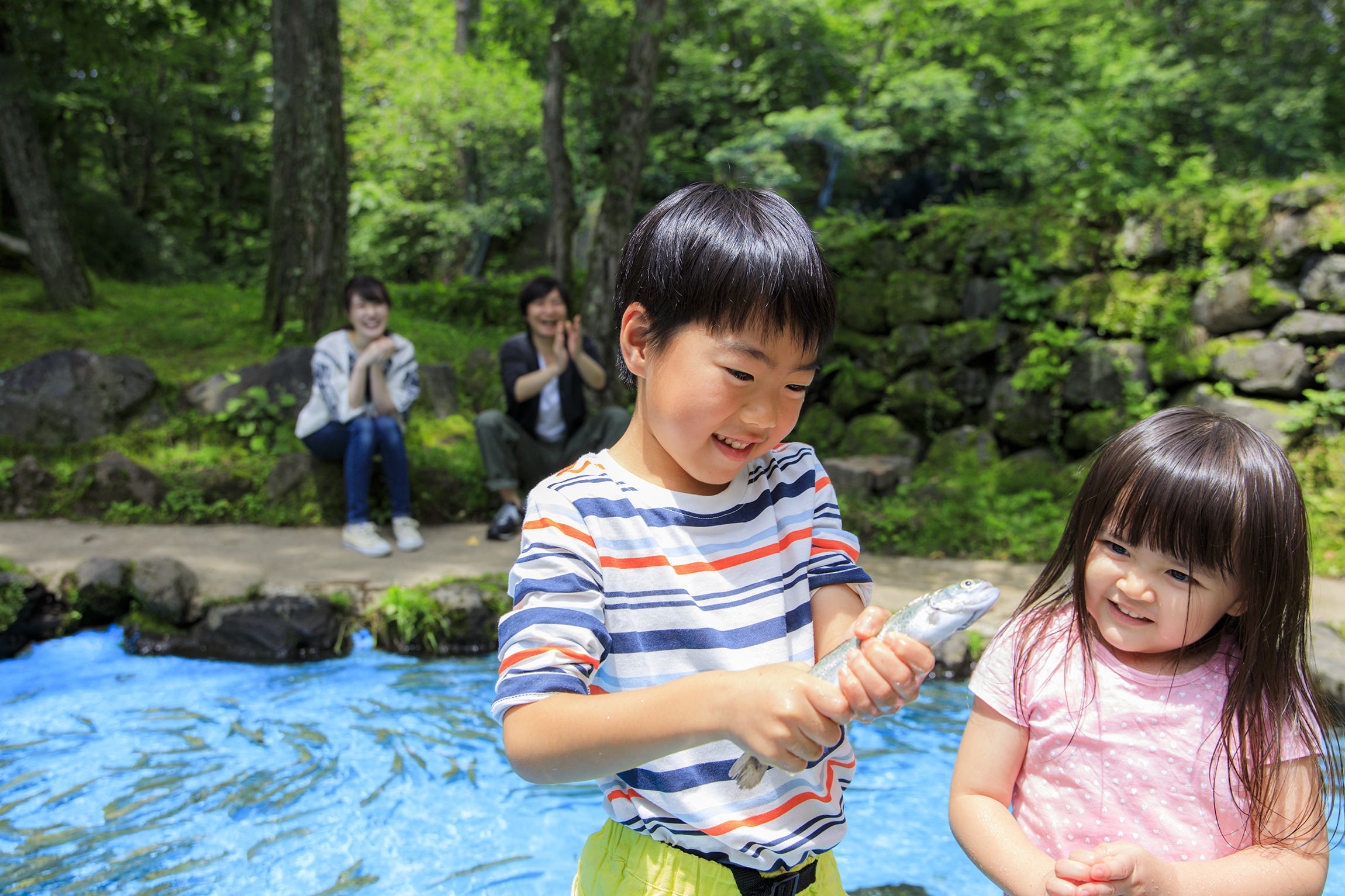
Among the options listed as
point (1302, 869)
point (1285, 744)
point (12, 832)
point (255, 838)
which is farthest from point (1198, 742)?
point (12, 832)

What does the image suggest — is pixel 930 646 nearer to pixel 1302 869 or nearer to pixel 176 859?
pixel 1302 869

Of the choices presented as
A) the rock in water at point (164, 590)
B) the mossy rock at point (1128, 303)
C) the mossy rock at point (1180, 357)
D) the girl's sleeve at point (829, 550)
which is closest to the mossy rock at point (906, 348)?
the mossy rock at point (1128, 303)

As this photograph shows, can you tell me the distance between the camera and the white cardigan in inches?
208

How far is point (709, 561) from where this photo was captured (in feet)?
3.96

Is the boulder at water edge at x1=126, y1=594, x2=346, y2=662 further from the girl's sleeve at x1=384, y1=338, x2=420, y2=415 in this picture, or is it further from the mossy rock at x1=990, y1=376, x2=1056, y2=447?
the mossy rock at x1=990, y1=376, x2=1056, y2=447

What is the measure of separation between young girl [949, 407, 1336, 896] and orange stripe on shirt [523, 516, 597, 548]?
814mm

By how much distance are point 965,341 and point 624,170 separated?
130 inches

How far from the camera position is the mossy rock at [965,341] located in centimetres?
709

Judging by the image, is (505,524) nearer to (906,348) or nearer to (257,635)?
(257,635)

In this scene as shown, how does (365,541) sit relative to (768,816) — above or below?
below

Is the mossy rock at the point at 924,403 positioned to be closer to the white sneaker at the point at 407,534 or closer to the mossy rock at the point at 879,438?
the mossy rock at the point at 879,438

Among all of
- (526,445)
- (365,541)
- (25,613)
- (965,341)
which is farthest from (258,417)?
(965,341)

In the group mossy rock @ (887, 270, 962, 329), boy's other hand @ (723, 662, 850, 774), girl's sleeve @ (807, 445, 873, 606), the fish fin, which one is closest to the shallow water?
girl's sleeve @ (807, 445, 873, 606)

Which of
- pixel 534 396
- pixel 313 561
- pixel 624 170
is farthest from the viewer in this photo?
pixel 624 170
